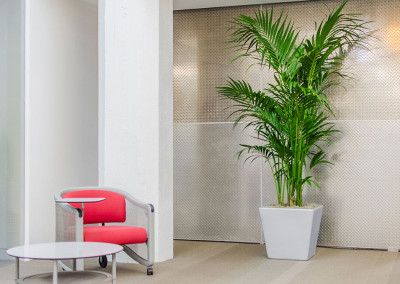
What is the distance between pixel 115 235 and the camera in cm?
482

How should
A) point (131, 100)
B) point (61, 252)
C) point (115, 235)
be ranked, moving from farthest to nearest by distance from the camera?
point (131, 100) → point (115, 235) → point (61, 252)

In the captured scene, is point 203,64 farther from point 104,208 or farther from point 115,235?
point 115,235

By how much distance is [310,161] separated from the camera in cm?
670

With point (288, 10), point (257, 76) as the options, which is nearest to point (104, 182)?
point (257, 76)

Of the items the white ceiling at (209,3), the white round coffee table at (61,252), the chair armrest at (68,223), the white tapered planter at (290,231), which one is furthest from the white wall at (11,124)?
the white tapered planter at (290,231)

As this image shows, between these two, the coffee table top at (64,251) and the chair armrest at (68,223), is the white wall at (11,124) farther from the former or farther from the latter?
the coffee table top at (64,251)

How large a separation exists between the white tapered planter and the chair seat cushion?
1404mm

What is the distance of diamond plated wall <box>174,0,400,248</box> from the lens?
647 centimetres

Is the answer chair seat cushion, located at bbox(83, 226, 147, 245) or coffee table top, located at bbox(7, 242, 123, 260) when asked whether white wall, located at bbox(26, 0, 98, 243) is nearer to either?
chair seat cushion, located at bbox(83, 226, 147, 245)

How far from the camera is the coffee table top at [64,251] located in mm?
3547

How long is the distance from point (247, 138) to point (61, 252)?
144 inches

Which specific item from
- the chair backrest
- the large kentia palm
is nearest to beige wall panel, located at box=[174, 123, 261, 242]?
the large kentia palm

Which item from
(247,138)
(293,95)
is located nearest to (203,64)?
(247,138)

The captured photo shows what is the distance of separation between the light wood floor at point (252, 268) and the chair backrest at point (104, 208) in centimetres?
45
